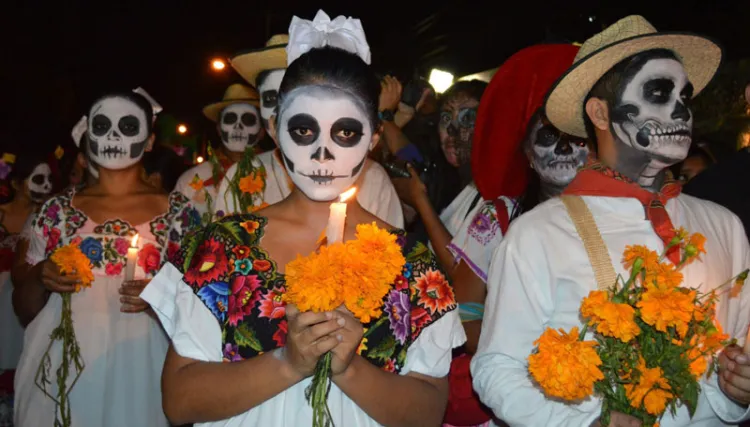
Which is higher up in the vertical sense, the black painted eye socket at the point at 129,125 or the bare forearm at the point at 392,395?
the black painted eye socket at the point at 129,125

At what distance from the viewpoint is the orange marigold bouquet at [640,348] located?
242 cm

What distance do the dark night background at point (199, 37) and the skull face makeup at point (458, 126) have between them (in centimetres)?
68

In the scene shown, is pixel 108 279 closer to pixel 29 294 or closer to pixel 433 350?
pixel 29 294

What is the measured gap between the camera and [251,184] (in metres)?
5.01

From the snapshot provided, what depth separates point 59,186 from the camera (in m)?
8.91

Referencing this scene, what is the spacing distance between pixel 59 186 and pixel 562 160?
20.9ft

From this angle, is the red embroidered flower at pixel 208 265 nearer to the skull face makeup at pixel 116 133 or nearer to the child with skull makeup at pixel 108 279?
the child with skull makeup at pixel 108 279

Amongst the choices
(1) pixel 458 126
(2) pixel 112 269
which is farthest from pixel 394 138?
(2) pixel 112 269

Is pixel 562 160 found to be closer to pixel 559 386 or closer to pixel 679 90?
pixel 679 90

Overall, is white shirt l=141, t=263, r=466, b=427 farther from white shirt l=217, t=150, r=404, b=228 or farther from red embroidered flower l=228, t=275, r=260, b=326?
white shirt l=217, t=150, r=404, b=228

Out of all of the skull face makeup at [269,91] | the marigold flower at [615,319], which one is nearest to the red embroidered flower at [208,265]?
the marigold flower at [615,319]

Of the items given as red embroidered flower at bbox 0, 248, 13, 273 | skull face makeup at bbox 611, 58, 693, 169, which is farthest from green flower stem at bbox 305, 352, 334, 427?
red embroidered flower at bbox 0, 248, 13, 273

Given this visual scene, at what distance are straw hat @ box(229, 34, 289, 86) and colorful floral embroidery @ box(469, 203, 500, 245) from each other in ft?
4.60

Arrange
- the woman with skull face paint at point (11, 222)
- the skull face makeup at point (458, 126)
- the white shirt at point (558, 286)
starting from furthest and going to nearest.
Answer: the woman with skull face paint at point (11, 222) → the skull face makeup at point (458, 126) → the white shirt at point (558, 286)
